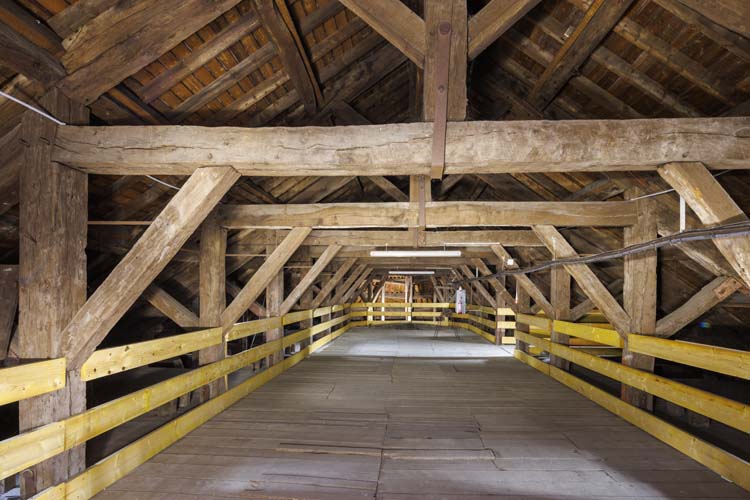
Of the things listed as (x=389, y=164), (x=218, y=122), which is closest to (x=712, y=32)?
(x=389, y=164)

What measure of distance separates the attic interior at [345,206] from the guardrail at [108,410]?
0.02 metres

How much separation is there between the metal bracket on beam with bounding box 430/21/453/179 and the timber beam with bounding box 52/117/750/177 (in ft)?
0.15

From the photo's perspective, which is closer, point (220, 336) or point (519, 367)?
point (220, 336)

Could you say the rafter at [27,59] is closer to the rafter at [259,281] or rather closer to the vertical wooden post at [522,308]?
the rafter at [259,281]

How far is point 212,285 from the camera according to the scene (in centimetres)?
478

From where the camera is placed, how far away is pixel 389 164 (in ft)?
8.79

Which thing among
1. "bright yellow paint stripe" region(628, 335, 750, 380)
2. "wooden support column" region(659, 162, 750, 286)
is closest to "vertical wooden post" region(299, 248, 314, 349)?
"bright yellow paint stripe" region(628, 335, 750, 380)

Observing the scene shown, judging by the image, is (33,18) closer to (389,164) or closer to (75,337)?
(75,337)

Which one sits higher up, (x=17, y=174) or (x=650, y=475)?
(x=17, y=174)

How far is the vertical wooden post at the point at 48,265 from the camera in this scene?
250cm

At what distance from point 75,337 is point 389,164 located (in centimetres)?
226

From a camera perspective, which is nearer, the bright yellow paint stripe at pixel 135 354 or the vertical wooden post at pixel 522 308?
the bright yellow paint stripe at pixel 135 354

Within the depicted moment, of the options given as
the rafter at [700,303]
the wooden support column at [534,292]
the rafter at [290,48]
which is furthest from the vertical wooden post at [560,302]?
the rafter at [290,48]

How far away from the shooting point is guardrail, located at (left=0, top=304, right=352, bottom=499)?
2.19 meters
